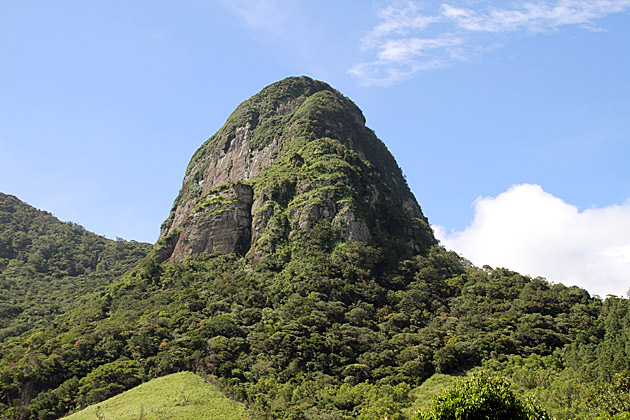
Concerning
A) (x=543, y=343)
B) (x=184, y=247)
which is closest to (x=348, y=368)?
(x=543, y=343)

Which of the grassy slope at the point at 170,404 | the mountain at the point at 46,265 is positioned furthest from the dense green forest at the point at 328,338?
the mountain at the point at 46,265

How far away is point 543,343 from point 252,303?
48620 mm

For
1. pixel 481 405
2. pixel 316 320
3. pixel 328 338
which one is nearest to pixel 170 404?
pixel 328 338

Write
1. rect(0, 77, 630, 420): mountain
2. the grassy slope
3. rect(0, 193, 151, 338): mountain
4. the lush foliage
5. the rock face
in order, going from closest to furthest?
the lush foliage, the grassy slope, rect(0, 77, 630, 420): mountain, the rock face, rect(0, 193, 151, 338): mountain

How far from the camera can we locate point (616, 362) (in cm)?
6100

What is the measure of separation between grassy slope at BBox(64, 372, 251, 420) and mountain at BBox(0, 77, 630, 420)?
8.64 feet

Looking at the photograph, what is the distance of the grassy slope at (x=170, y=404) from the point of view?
5775 centimetres

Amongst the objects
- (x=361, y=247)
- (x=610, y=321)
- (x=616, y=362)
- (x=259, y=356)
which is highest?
(x=361, y=247)

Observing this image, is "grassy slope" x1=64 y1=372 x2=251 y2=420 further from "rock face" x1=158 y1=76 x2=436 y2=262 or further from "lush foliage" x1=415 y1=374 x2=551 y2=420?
"rock face" x1=158 y1=76 x2=436 y2=262

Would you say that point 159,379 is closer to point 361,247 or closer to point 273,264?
point 273,264

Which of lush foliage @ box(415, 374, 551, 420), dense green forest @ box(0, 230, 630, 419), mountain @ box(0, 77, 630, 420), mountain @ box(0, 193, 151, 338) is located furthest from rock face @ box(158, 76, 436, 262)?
lush foliage @ box(415, 374, 551, 420)

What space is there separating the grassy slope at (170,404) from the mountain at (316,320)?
2.63 m

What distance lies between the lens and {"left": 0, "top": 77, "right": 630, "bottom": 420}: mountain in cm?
6662

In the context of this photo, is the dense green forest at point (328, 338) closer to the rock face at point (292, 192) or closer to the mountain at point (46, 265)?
the rock face at point (292, 192)
